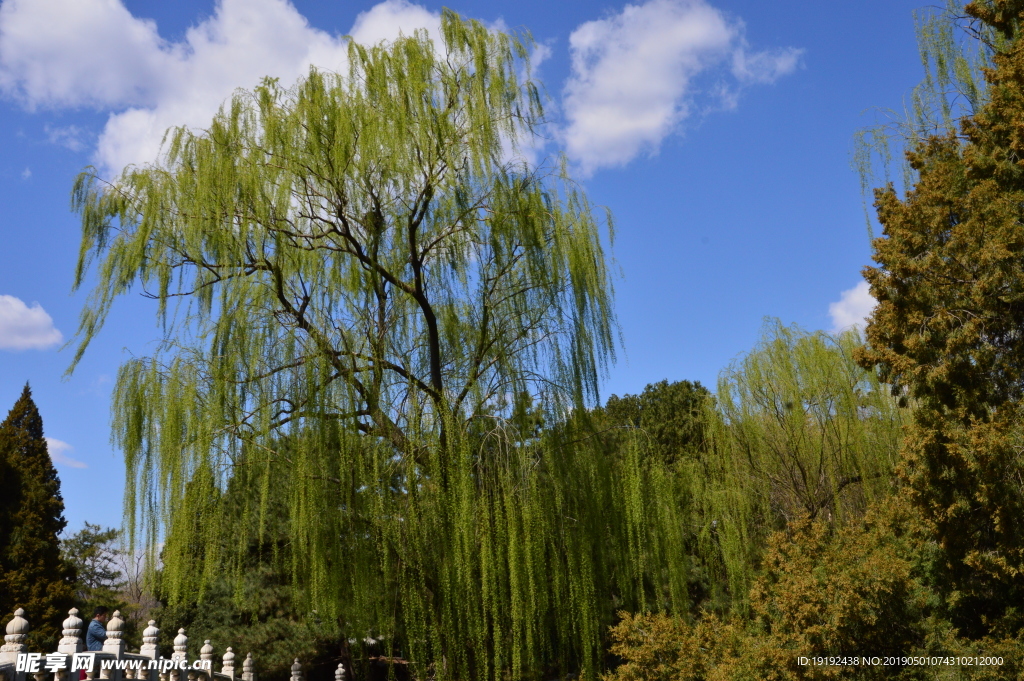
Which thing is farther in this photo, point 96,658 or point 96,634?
point 96,634

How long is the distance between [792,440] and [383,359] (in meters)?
8.41

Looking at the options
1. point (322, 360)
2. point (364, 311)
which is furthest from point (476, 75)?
point (322, 360)

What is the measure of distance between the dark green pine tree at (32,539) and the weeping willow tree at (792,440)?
1241cm

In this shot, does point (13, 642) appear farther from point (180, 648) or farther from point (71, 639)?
point (180, 648)

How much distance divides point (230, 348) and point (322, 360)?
0.83m

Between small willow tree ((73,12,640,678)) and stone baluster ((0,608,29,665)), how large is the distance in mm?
1038

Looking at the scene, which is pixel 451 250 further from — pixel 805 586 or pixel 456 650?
pixel 805 586

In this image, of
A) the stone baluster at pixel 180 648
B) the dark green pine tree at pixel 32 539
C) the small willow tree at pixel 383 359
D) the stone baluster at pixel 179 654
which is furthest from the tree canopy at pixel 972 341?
the dark green pine tree at pixel 32 539

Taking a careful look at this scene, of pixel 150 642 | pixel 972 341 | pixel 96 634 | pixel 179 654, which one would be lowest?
pixel 179 654

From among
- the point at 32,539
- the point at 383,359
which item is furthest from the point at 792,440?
the point at 32,539

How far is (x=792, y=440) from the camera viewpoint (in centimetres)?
1309

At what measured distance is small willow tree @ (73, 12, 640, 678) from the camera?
6496 mm

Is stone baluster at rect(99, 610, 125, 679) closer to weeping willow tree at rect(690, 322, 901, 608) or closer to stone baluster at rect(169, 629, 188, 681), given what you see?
stone baluster at rect(169, 629, 188, 681)

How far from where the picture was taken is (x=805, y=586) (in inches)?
284
